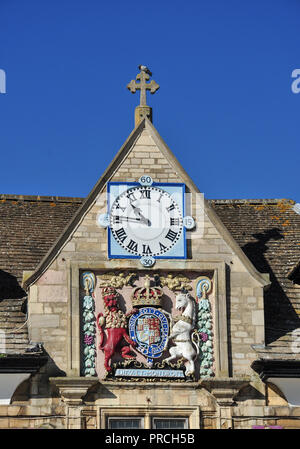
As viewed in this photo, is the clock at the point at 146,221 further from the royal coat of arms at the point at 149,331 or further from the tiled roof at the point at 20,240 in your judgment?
the tiled roof at the point at 20,240

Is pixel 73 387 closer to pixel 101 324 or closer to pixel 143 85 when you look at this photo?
pixel 101 324

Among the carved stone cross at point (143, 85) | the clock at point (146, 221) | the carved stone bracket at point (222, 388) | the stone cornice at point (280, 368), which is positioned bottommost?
the carved stone bracket at point (222, 388)

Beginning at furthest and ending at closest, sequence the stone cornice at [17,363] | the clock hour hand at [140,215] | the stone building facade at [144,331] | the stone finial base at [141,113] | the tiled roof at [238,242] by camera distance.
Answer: the stone finial base at [141,113], the clock hour hand at [140,215], the tiled roof at [238,242], the stone building facade at [144,331], the stone cornice at [17,363]

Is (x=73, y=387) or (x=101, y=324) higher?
(x=101, y=324)

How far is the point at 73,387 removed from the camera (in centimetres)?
3444

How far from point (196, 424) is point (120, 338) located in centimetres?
252

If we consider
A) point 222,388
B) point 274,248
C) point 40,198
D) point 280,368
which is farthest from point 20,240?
point 280,368

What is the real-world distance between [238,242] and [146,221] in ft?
14.2

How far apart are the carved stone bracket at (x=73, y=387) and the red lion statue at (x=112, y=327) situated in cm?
62

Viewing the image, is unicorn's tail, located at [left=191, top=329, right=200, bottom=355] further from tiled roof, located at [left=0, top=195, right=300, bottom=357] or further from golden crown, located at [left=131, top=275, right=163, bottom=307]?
tiled roof, located at [left=0, top=195, right=300, bottom=357]

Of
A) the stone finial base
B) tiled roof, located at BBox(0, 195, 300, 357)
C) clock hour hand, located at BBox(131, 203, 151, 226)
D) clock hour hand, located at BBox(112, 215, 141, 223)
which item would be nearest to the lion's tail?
tiled roof, located at BBox(0, 195, 300, 357)

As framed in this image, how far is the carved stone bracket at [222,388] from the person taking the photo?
34.8 metres

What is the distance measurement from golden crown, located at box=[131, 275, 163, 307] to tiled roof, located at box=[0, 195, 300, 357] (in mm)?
2567

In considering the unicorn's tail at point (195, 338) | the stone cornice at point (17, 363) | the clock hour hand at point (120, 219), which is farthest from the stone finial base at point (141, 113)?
the stone cornice at point (17, 363)
